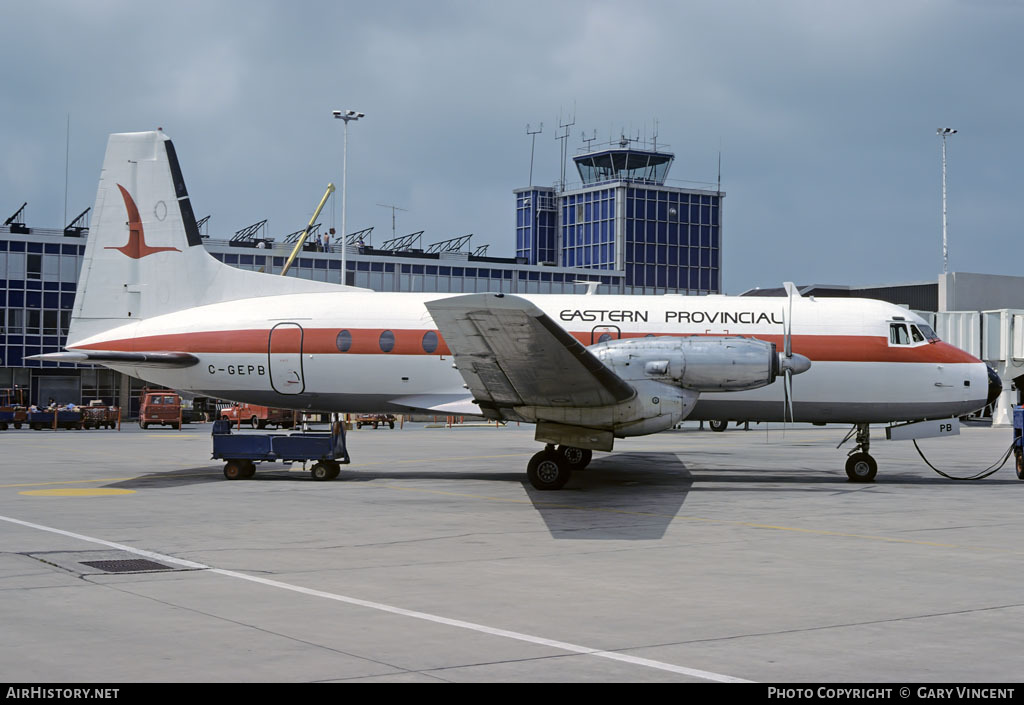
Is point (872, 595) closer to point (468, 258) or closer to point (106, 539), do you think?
point (106, 539)

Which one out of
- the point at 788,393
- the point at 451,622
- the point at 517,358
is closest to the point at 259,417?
the point at 788,393

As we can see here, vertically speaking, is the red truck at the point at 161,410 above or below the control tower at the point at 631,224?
Result: below

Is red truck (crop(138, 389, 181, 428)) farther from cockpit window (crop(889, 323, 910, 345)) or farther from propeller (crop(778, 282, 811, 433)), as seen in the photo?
cockpit window (crop(889, 323, 910, 345))

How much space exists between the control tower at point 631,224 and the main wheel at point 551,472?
11951cm

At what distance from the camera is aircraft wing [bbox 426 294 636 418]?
15836 mm

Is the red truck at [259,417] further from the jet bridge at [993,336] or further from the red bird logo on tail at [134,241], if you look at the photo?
the jet bridge at [993,336]

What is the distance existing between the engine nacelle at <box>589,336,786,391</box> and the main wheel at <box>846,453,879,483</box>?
4325mm

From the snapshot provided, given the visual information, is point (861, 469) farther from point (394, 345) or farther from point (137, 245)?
point (137, 245)

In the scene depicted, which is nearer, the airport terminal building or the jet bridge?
the jet bridge

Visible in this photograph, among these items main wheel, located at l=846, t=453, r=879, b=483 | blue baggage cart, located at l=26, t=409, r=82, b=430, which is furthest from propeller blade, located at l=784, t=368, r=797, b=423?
blue baggage cart, located at l=26, t=409, r=82, b=430

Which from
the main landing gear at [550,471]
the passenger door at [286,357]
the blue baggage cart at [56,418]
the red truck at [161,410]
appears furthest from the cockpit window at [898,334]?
the blue baggage cart at [56,418]

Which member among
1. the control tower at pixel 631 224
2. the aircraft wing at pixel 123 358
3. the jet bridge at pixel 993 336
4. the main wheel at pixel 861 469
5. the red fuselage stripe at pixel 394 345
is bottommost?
the main wheel at pixel 861 469

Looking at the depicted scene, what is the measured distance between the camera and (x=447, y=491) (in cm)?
2072

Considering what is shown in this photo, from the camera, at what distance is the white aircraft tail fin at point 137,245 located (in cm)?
2383
